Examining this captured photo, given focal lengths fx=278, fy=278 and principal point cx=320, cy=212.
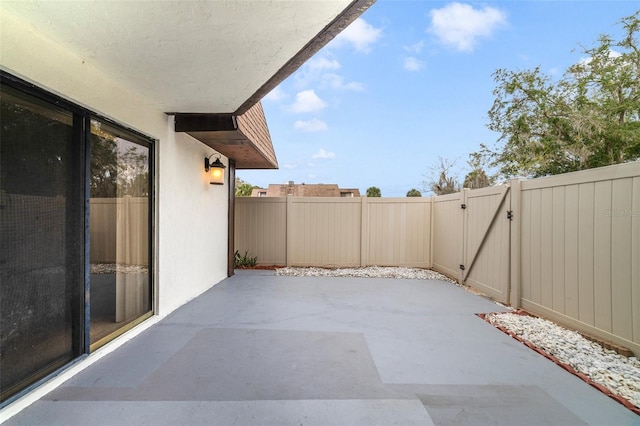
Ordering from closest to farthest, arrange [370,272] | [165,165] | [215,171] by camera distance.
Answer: [165,165], [215,171], [370,272]

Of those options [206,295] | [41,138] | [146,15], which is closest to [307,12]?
[146,15]

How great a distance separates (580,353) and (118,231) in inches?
177

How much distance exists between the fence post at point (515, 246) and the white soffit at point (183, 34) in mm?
3464

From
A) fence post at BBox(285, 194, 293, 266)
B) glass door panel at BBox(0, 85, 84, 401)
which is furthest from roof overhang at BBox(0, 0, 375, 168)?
fence post at BBox(285, 194, 293, 266)

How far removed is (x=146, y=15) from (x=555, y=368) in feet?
13.1

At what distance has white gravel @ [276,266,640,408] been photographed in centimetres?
207

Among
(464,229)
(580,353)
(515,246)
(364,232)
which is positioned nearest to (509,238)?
(515,246)

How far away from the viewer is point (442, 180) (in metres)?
10.9

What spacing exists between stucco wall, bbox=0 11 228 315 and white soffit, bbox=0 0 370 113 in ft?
0.38

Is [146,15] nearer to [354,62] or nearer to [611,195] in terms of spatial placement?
[611,195]

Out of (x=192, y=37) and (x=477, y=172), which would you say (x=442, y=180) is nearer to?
(x=477, y=172)

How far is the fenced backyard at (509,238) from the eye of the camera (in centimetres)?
254

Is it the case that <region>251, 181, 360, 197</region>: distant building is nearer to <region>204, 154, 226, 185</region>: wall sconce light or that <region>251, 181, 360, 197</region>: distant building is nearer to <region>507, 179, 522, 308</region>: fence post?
<region>204, 154, 226, 185</region>: wall sconce light

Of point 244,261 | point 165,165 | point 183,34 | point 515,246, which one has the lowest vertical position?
point 244,261
